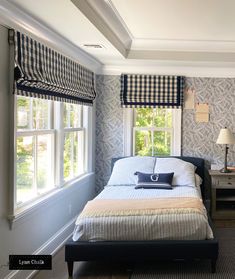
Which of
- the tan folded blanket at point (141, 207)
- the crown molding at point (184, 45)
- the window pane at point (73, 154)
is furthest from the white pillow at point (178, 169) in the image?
the crown molding at point (184, 45)

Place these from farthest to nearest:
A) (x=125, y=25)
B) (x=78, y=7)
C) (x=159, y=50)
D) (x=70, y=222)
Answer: (x=159, y=50) → (x=70, y=222) → (x=125, y=25) → (x=78, y=7)

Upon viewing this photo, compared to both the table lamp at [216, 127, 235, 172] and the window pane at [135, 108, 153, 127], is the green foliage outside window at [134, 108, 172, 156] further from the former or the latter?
the table lamp at [216, 127, 235, 172]

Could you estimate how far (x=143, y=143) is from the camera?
6125 millimetres

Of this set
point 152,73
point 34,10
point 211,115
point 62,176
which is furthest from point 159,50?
point 34,10

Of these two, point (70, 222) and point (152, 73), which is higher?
point (152, 73)

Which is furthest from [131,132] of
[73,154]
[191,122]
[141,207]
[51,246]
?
[51,246]

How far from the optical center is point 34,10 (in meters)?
3.04

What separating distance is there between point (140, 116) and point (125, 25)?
2.11 m

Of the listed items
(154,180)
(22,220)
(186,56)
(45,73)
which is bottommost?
(22,220)

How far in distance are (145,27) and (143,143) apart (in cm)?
224

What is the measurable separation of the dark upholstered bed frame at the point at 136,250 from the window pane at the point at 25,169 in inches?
26.2

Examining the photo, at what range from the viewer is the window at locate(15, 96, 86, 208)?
3617 millimetres

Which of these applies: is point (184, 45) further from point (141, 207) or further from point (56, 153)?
point (141, 207)

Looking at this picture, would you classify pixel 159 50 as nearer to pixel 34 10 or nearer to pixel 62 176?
pixel 62 176
